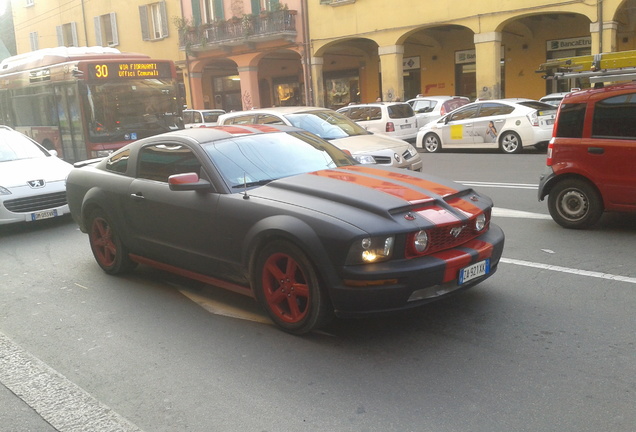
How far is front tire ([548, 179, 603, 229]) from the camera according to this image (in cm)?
758

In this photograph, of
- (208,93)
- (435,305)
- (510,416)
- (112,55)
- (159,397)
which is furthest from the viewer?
(208,93)

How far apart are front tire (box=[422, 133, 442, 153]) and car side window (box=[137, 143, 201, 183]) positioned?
13.2m

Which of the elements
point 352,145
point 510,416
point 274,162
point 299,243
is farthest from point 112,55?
point 510,416

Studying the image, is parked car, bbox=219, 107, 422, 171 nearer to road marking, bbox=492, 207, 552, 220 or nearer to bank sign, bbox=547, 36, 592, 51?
road marking, bbox=492, 207, 552, 220

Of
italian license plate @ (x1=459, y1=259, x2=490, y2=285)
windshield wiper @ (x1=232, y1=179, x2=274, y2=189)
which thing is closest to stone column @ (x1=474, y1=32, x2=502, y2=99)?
windshield wiper @ (x1=232, y1=179, x2=274, y2=189)

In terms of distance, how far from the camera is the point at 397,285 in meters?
4.35

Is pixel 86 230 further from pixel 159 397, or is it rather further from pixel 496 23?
pixel 496 23

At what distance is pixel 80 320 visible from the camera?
215 inches

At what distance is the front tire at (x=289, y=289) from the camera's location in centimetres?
457

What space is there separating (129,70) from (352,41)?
17.5 meters

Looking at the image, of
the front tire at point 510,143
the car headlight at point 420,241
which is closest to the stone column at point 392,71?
the front tire at point 510,143

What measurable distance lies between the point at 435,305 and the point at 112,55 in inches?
482

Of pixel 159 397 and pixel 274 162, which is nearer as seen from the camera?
pixel 159 397

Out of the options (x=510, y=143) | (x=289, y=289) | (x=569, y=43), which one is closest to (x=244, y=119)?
(x=510, y=143)
